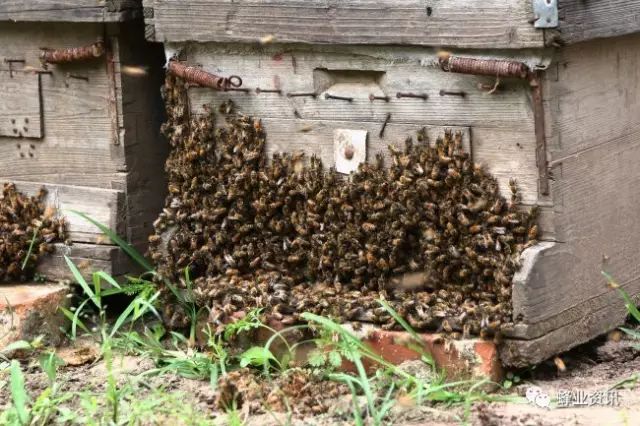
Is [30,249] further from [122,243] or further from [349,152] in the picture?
[349,152]

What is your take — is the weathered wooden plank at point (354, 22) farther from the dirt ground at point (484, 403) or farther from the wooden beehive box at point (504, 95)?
the dirt ground at point (484, 403)

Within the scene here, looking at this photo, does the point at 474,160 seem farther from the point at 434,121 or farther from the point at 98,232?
the point at 98,232

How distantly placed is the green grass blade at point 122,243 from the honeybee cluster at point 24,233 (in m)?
0.25

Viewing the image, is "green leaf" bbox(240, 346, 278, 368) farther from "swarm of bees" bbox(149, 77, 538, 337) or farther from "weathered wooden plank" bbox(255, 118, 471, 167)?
"weathered wooden plank" bbox(255, 118, 471, 167)

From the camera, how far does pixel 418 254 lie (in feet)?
17.6

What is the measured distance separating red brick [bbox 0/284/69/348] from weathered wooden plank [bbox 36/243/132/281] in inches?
5.1

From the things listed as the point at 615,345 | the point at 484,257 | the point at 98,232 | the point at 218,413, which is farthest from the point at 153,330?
the point at 615,345

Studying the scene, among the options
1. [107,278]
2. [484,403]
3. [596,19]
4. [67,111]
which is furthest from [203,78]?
[484,403]

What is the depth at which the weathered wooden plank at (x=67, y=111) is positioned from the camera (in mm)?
6145

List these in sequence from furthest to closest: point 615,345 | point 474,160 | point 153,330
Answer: point 153,330 → point 615,345 → point 474,160

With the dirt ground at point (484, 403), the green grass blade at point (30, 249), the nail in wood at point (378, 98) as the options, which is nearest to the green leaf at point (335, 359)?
the dirt ground at point (484, 403)

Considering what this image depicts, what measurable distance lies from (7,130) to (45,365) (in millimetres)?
1708

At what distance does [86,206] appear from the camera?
6270mm

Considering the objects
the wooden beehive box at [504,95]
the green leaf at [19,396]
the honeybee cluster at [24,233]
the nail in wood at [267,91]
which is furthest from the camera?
the honeybee cluster at [24,233]
